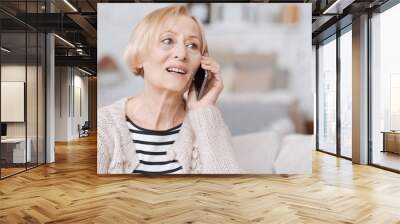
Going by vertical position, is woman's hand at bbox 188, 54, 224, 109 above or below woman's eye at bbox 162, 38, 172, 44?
below

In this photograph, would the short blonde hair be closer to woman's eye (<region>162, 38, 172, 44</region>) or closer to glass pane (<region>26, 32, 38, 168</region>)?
woman's eye (<region>162, 38, 172, 44</region>)

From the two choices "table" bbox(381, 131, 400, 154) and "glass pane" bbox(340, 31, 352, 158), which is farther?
"glass pane" bbox(340, 31, 352, 158)

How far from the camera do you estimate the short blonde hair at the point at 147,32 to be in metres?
6.39

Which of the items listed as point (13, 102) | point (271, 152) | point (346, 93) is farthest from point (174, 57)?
point (346, 93)

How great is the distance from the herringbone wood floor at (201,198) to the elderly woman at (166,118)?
1.00 feet

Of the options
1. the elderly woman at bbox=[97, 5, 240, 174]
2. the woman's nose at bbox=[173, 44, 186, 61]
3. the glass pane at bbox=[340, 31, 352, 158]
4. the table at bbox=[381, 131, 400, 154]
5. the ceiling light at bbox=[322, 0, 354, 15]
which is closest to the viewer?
the woman's nose at bbox=[173, 44, 186, 61]

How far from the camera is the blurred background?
6.45 meters

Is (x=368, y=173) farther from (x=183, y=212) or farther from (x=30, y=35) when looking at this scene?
(x=30, y=35)

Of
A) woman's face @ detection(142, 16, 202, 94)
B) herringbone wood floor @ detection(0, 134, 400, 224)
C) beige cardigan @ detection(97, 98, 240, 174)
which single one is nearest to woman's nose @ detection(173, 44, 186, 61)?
woman's face @ detection(142, 16, 202, 94)

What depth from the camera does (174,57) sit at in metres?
6.16

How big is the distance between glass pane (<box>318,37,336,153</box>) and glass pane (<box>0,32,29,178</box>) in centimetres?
723

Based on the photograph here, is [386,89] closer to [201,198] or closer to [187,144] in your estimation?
[187,144]

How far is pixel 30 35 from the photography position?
738cm

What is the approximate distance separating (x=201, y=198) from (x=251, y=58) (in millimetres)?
2599
